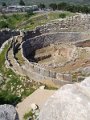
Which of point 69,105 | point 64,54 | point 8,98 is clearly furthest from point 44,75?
point 69,105

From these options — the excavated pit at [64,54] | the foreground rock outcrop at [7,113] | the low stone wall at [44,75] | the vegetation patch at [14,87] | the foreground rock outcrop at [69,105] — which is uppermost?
the foreground rock outcrop at [69,105]

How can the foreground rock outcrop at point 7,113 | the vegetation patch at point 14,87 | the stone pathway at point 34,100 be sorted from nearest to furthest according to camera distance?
1. the foreground rock outcrop at point 7,113
2. the stone pathway at point 34,100
3. the vegetation patch at point 14,87

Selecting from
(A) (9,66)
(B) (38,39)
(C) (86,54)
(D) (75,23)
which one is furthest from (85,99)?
(D) (75,23)

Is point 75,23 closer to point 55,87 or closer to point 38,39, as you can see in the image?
point 38,39

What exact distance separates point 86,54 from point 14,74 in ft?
32.3

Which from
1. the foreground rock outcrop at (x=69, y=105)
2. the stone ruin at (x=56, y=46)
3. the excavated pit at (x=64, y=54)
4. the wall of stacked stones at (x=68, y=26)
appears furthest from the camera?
the wall of stacked stones at (x=68, y=26)

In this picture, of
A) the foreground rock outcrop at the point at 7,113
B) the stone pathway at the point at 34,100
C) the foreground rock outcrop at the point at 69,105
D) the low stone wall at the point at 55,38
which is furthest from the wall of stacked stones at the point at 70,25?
the foreground rock outcrop at the point at 69,105

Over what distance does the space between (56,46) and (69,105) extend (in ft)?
102

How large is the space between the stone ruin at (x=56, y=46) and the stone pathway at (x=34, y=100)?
4.79 meters

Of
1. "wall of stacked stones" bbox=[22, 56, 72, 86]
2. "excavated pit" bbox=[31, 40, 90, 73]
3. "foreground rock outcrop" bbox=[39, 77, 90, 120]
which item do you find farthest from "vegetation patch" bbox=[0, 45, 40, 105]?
"foreground rock outcrop" bbox=[39, 77, 90, 120]

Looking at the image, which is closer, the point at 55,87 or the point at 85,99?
the point at 85,99

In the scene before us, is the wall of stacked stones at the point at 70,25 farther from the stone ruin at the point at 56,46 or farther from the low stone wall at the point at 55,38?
the low stone wall at the point at 55,38

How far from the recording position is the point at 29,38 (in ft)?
145

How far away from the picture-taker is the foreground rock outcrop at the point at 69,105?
12195mm
